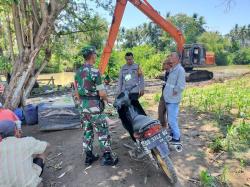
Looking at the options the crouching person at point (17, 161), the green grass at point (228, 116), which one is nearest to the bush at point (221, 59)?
the green grass at point (228, 116)

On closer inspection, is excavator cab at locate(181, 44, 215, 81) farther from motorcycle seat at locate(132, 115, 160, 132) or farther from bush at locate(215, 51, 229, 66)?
bush at locate(215, 51, 229, 66)

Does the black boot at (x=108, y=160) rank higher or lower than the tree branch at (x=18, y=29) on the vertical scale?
lower

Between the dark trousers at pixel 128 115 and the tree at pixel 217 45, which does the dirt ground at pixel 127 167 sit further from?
the tree at pixel 217 45

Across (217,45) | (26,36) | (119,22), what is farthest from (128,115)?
(217,45)

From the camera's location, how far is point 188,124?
28.3 feet

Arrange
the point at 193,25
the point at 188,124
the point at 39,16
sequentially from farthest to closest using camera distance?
the point at 193,25
the point at 39,16
the point at 188,124

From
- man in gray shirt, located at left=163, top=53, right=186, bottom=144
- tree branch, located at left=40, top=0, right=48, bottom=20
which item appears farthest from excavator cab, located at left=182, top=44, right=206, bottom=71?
man in gray shirt, located at left=163, top=53, right=186, bottom=144

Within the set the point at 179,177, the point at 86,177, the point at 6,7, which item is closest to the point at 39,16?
the point at 6,7

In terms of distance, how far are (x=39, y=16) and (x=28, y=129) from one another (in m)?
3.52

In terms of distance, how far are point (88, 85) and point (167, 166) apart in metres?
1.88

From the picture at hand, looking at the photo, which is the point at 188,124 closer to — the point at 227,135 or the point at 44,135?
the point at 227,135

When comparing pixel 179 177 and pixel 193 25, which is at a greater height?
pixel 193 25

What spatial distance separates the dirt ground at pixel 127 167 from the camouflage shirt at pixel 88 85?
104 cm

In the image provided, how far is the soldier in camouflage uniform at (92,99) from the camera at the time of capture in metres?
5.53
